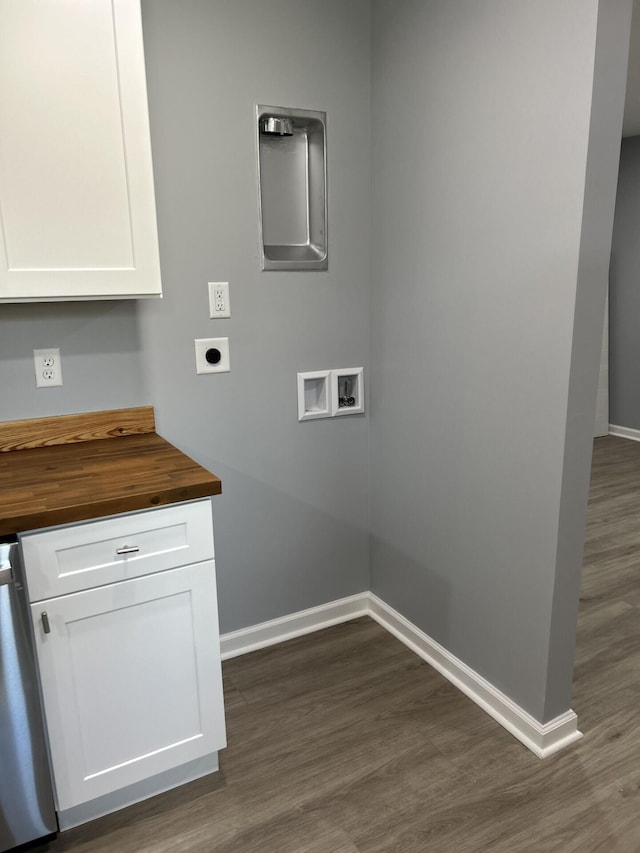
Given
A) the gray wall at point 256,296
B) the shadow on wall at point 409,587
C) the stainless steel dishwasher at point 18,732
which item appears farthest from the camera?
the shadow on wall at point 409,587

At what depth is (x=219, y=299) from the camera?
2109mm

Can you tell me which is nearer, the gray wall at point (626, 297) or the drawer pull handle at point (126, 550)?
the drawer pull handle at point (126, 550)

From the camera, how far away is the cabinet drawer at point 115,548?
55.7 inches

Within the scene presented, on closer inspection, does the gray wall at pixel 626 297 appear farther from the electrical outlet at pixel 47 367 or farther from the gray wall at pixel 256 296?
the electrical outlet at pixel 47 367

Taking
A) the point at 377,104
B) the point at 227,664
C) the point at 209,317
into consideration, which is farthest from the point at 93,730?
the point at 377,104

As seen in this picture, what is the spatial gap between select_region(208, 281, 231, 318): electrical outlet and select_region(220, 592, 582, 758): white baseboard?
1181 mm

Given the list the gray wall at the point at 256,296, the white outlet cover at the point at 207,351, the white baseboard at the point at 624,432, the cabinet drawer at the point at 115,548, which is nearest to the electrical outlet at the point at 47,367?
the gray wall at the point at 256,296

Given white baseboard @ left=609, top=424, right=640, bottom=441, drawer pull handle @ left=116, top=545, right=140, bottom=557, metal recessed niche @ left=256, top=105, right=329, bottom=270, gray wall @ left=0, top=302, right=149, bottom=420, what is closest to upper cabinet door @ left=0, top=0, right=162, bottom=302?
gray wall @ left=0, top=302, right=149, bottom=420

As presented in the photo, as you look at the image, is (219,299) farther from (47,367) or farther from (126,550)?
(126,550)

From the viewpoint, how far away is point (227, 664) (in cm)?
234

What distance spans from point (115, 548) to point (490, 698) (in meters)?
1.32

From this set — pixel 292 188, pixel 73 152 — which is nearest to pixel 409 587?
pixel 292 188

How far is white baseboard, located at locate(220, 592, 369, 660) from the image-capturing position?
2381 mm

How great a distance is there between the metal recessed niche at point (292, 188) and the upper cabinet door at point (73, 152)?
1.78ft
